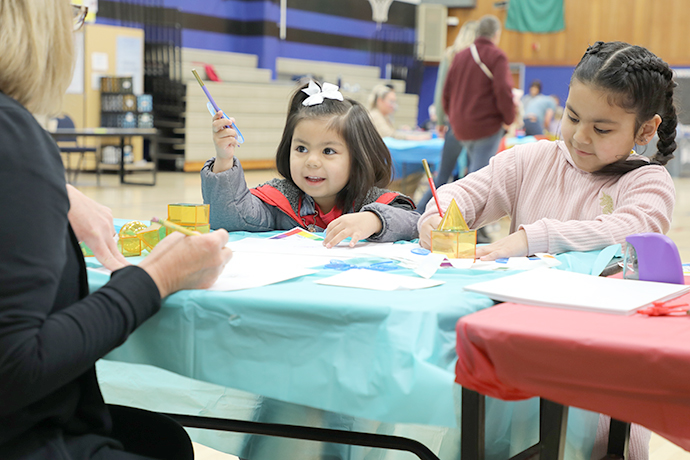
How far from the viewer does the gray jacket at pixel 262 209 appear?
149cm

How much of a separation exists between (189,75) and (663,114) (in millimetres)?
9766

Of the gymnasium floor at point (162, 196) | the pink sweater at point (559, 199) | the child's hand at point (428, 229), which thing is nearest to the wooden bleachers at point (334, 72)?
the gymnasium floor at point (162, 196)

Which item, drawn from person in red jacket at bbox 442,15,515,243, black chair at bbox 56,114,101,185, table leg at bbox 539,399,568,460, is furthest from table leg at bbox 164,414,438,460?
black chair at bbox 56,114,101,185

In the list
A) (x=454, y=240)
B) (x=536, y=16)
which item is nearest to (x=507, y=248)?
(x=454, y=240)

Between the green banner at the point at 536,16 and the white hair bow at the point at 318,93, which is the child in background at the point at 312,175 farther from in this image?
the green banner at the point at 536,16

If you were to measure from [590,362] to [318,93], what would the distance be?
118cm

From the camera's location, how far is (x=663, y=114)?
55.6 inches

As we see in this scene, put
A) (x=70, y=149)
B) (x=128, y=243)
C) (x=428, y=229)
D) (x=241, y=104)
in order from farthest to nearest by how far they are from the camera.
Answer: (x=241, y=104)
(x=70, y=149)
(x=428, y=229)
(x=128, y=243)

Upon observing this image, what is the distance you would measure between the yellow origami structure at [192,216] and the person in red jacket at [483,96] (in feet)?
11.3

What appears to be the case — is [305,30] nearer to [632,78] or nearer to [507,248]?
[632,78]

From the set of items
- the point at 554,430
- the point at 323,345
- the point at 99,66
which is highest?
the point at 99,66

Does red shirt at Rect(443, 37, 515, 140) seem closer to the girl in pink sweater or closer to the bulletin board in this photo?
the girl in pink sweater

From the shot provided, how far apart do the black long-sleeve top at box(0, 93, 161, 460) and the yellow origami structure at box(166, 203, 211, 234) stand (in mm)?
429

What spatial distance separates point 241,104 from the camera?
33.9ft
